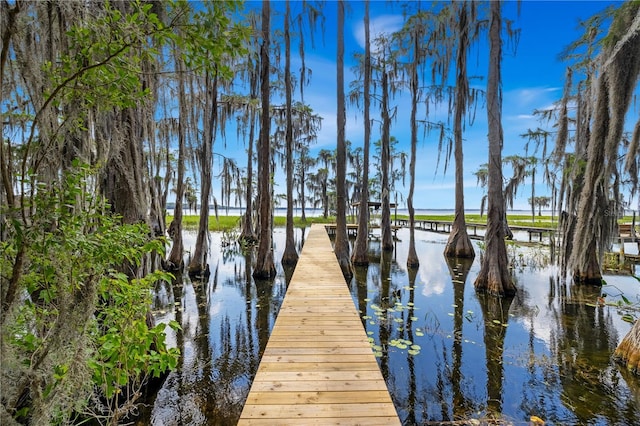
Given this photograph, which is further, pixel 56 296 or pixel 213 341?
pixel 213 341

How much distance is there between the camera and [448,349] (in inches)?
179

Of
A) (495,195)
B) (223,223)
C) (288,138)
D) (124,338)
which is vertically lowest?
(223,223)

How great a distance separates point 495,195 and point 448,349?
197 inches

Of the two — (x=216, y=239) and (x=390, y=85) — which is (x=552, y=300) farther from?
(x=216, y=239)

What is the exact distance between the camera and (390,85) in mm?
13594

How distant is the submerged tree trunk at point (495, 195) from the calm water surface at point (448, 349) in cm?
47

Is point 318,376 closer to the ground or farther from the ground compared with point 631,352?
farther from the ground

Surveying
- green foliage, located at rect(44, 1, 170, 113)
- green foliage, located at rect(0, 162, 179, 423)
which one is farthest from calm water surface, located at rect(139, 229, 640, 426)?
green foliage, located at rect(44, 1, 170, 113)

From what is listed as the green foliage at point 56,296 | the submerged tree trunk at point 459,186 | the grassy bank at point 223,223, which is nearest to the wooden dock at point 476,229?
A: the submerged tree trunk at point 459,186

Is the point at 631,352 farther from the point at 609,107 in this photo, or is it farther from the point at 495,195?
the point at 495,195

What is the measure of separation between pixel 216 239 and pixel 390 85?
1444cm

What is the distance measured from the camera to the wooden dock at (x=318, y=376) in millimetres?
1955

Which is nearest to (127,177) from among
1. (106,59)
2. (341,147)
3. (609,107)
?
(106,59)

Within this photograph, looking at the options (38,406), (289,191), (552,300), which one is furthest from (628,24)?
(289,191)
